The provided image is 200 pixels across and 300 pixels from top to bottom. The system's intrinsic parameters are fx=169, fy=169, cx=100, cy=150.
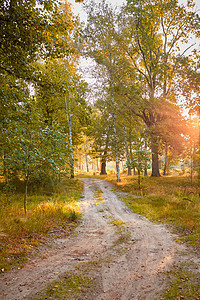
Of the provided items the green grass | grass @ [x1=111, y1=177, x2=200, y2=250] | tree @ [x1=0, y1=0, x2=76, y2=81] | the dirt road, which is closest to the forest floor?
the dirt road

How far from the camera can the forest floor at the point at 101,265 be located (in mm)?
3166

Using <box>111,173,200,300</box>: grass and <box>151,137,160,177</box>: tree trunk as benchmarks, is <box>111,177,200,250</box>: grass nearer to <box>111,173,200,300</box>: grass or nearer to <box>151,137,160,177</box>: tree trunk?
<box>111,173,200,300</box>: grass

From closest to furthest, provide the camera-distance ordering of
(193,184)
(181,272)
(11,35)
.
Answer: (181,272), (11,35), (193,184)

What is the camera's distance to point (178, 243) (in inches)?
214

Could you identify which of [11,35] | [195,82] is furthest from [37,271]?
[195,82]

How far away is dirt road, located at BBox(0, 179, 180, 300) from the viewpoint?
3.22 m

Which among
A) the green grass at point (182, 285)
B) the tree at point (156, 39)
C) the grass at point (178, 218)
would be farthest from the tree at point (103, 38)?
the green grass at point (182, 285)

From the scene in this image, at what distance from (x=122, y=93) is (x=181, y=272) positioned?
1703 cm

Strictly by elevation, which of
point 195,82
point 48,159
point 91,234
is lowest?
point 91,234

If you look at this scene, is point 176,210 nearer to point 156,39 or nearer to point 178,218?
point 178,218

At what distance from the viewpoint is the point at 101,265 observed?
13.8 ft

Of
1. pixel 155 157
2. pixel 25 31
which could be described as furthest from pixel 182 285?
pixel 155 157

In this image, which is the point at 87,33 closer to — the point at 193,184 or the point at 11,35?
the point at 11,35

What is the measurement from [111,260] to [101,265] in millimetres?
370
